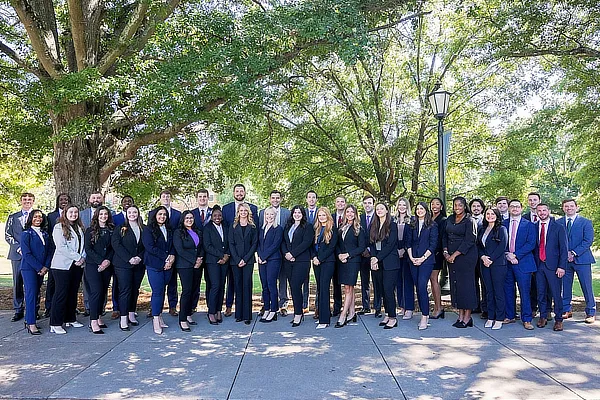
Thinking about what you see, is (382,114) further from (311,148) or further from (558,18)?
(558,18)

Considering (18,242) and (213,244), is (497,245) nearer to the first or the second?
(213,244)

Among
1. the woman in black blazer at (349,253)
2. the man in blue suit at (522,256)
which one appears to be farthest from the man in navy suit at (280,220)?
the man in blue suit at (522,256)

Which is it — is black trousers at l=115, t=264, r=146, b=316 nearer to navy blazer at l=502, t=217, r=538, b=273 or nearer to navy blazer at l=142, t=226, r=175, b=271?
navy blazer at l=142, t=226, r=175, b=271

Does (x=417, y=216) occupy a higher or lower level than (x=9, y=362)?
higher

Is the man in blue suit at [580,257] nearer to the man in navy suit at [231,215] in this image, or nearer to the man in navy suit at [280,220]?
the man in navy suit at [280,220]

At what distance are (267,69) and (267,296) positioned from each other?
3921 mm

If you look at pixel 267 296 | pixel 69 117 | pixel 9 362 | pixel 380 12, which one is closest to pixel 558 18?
pixel 380 12

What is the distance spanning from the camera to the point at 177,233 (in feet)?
25.5

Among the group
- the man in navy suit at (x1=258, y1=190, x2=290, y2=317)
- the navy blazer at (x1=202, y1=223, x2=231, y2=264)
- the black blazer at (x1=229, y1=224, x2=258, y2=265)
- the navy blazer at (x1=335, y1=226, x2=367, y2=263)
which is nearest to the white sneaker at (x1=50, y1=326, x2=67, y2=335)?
the navy blazer at (x1=202, y1=223, x2=231, y2=264)

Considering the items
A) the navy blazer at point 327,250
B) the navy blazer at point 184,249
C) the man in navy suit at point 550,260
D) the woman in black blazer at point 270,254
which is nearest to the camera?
the man in navy suit at point 550,260

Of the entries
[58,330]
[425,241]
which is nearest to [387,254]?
[425,241]

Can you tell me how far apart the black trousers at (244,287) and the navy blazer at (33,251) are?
2.81 metres

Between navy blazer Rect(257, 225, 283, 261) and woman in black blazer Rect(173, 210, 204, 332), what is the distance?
38.9 inches

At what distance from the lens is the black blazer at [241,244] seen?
313 inches
